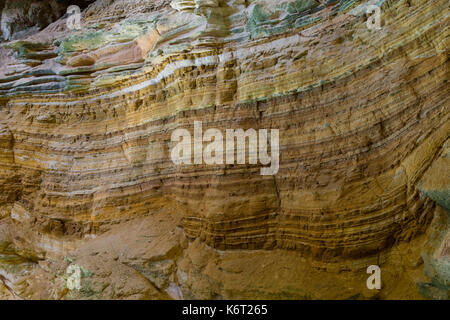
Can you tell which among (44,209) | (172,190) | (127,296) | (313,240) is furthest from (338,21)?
(44,209)

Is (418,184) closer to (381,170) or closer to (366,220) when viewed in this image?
(381,170)

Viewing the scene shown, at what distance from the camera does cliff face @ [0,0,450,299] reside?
12.6ft

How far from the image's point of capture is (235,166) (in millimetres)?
4953

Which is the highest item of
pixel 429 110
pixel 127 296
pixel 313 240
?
pixel 429 110

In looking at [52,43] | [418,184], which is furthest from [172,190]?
[52,43]

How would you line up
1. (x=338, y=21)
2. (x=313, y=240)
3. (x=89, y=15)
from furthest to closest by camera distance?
(x=89, y=15), (x=338, y=21), (x=313, y=240)

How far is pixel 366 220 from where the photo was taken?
13.0 ft

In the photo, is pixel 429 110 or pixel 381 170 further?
pixel 381 170

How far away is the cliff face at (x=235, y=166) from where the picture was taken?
3852mm

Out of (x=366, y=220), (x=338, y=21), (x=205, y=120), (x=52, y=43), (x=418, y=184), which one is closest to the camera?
(x=418, y=184)

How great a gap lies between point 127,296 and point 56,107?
495 cm

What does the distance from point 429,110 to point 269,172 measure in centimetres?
235

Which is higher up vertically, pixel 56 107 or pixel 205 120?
pixel 56 107

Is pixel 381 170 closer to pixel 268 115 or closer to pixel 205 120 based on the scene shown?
pixel 268 115
